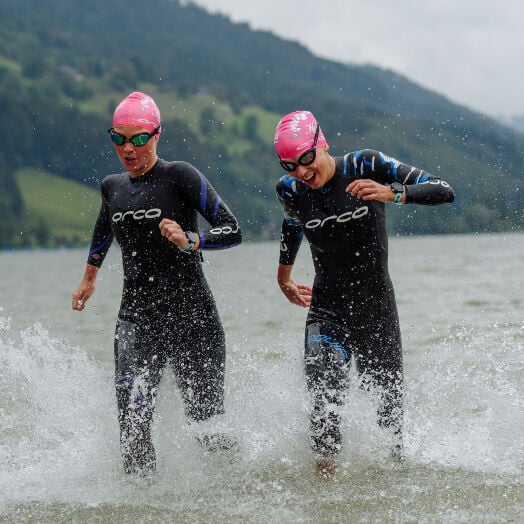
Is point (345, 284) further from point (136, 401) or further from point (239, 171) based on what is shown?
point (239, 171)

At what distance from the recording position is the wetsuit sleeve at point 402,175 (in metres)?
5.71

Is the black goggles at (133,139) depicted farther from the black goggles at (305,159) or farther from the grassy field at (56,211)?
the grassy field at (56,211)

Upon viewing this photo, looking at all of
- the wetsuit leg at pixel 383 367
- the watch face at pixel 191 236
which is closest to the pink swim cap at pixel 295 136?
the watch face at pixel 191 236

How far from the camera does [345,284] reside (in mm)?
6129

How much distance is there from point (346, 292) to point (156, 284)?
4.68 feet

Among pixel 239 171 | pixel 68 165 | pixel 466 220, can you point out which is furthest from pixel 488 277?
pixel 68 165

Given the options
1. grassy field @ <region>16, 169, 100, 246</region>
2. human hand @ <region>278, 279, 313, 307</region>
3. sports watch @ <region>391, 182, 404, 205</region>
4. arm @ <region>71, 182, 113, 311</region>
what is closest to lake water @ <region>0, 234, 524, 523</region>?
human hand @ <region>278, 279, 313, 307</region>

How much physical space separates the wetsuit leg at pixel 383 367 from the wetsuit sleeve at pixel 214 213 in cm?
127

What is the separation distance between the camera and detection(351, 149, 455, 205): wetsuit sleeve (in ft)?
18.7

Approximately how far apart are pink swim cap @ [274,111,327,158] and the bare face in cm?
96

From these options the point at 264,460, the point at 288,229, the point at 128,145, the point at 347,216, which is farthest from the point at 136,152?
the point at 264,460

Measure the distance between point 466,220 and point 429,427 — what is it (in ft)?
12.2

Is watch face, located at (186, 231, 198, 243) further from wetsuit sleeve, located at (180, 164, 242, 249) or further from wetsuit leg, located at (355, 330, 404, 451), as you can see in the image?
wetsuit leg, located at (355, 330, 404, 451)

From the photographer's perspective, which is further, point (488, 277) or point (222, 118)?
point (222, 118)
